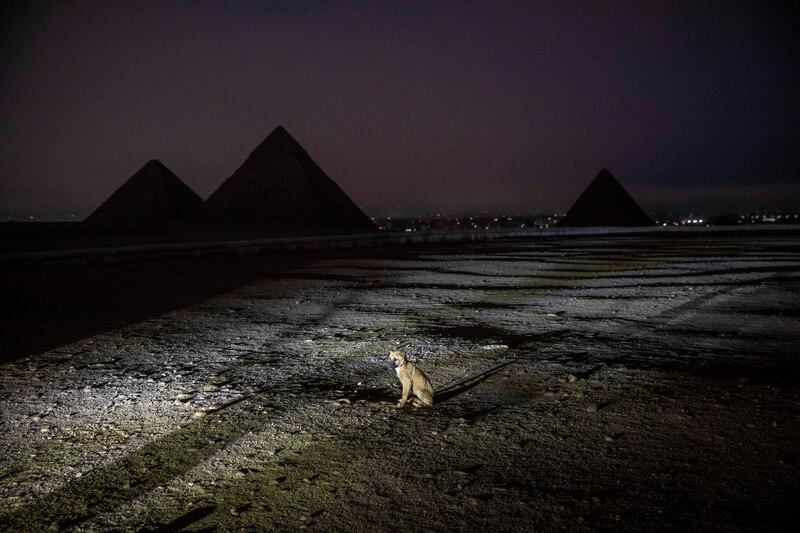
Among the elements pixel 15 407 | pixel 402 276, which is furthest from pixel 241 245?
pixel 15 407

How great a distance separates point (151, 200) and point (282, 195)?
15.2m

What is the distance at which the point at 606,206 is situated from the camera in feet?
266

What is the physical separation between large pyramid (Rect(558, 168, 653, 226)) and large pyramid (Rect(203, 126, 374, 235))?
34225 mm

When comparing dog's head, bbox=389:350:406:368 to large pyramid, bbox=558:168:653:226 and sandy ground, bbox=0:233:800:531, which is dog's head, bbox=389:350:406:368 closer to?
sandy ground, bbox=0:233:800:531

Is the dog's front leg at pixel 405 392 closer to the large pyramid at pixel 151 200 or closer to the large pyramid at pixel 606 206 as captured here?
the large pyramid at pixel 151 200

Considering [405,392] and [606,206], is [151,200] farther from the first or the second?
[405,392]

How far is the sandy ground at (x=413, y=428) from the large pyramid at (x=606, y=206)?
76013 millimetres

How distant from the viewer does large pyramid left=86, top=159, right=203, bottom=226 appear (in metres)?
63.7

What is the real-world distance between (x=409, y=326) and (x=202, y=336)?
115 inches

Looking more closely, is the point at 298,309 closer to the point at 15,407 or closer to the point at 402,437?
the point at 15,407

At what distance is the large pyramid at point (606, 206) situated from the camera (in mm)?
81000

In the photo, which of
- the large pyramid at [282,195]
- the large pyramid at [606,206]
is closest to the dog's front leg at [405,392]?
the large pyramid at [282,195]

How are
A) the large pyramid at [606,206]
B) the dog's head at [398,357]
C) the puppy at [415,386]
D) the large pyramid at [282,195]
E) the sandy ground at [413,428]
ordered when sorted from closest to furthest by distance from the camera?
the sandy ground at [413,428] < the dog's head at [398,357] < the puppy at [415,386] < the large pyramid at [282,195] < the large pyramid at [606,206]

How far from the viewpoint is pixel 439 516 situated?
3.05 m
